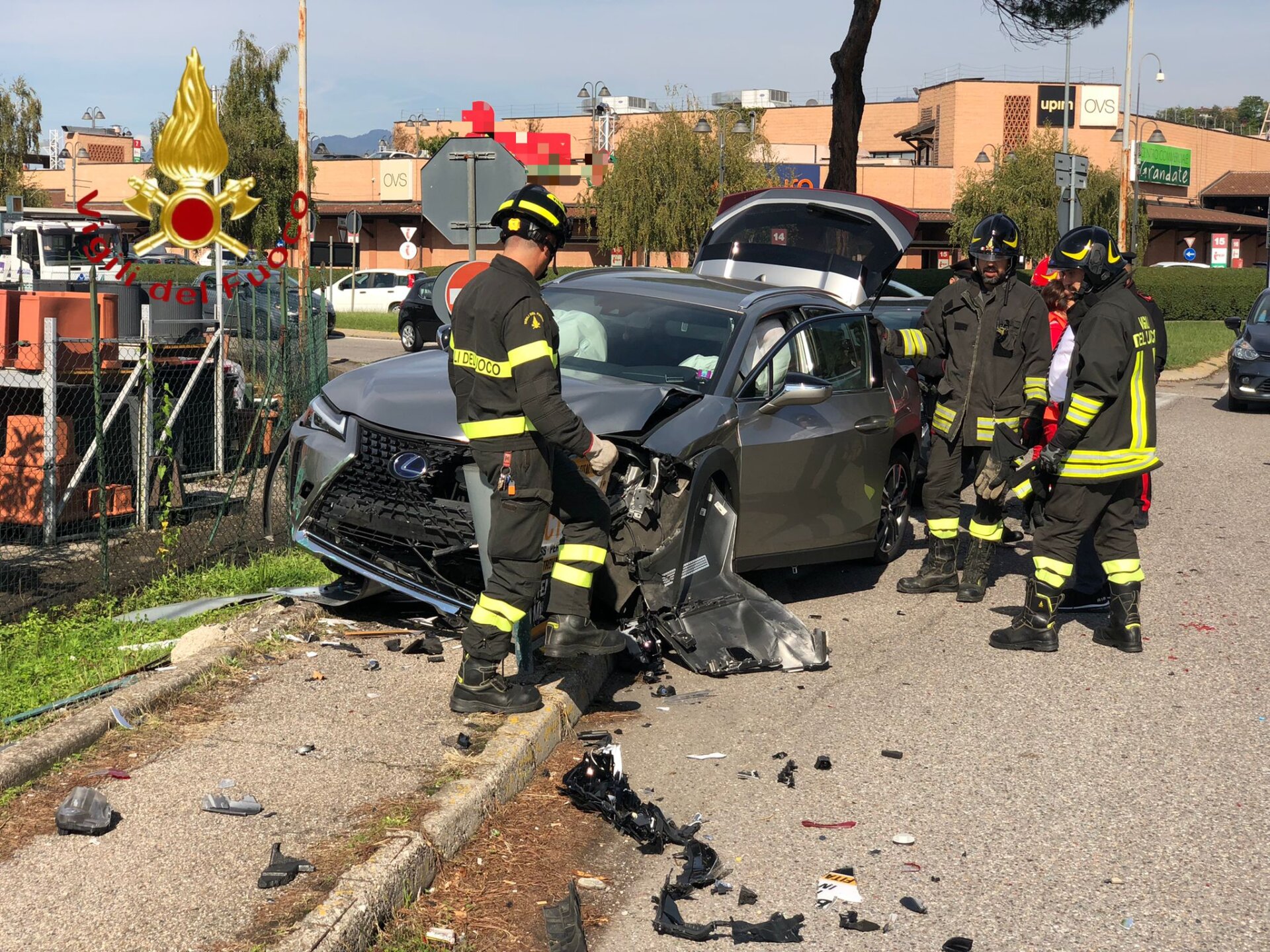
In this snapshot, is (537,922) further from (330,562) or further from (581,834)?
(330,562)

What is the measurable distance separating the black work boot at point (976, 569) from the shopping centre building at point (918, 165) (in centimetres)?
5220

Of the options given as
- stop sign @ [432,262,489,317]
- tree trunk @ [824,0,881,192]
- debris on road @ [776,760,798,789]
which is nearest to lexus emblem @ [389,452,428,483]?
debris on road @ [776,760,798,789]

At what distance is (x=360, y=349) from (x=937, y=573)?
20.9 meters

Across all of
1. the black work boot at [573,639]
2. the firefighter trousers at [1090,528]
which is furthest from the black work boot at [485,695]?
the firefighter trousers at [1090,528]

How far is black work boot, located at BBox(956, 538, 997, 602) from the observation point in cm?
813

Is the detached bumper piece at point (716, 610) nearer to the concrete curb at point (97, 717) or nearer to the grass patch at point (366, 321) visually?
the concrete curb at point (97, 717)

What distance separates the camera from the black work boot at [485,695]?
5.23 m

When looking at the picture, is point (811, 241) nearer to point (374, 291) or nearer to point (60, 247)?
point (60, 247)

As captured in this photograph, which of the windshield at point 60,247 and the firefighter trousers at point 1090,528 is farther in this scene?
the windshield at point 60,247

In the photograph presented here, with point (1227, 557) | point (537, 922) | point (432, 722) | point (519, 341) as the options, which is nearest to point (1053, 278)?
point (1227, 557)

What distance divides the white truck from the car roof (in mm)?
15806

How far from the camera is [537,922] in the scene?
151 inches

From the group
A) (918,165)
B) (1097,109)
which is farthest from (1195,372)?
(1097,109)

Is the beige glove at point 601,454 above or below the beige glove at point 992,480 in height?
above
